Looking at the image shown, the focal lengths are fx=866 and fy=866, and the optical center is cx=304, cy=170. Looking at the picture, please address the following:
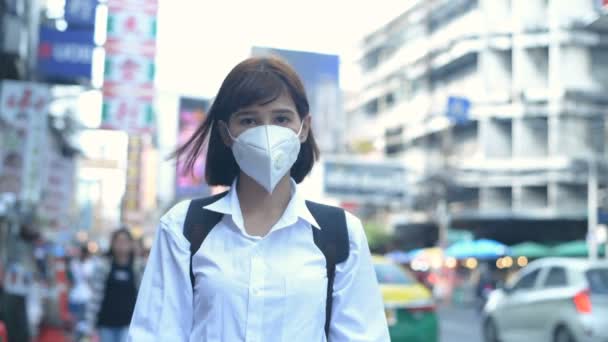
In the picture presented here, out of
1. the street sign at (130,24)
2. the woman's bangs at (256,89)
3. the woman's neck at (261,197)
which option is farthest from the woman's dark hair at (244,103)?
the street sign at (130,24)

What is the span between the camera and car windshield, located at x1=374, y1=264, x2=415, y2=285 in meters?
10.1

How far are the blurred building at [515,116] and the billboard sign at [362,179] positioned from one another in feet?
37.6

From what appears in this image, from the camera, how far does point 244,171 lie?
2.33 meters

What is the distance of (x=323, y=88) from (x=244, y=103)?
18302mm

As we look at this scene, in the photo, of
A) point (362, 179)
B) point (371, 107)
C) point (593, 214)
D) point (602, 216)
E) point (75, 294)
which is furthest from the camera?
point (371, 107)

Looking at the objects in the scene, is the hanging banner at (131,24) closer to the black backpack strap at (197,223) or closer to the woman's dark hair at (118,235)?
the woman's dark hair at (118,235)

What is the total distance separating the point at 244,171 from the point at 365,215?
2117 inches

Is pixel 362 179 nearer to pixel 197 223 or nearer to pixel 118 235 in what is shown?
pixel 118 235

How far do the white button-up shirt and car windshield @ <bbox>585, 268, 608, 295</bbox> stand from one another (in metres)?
8.96

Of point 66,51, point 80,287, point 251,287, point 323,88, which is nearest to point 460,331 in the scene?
point 323,88

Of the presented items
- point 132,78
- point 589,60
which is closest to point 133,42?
point 132,78

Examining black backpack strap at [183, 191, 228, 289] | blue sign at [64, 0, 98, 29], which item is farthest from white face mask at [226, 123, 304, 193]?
blue sign at [64, 0, 98, 29]

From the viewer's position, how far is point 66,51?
1265 centimetres

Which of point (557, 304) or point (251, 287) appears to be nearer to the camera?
point (251, 287)
